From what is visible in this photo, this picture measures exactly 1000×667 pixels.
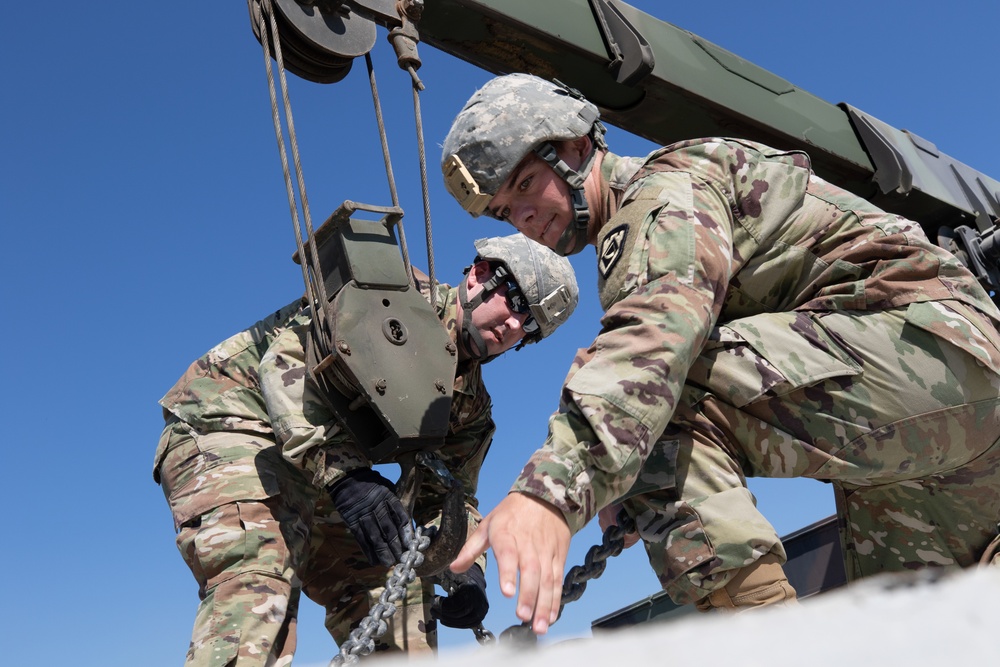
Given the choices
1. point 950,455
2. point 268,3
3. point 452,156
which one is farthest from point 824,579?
point 268,3

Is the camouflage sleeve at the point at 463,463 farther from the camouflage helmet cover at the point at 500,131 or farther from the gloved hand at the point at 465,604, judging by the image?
the camouflage helmet cover at the point at 500,131

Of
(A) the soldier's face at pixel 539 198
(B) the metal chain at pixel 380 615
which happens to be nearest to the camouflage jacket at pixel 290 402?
(B) the metal chain at pixel 380 615

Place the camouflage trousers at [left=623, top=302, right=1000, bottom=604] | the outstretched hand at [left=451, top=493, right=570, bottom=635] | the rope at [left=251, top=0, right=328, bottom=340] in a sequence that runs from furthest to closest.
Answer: the rope at [left=251, top=0, right=328, bottom=340] → the camouflage trousers at [left=623, top=302, right=1000, bottom=604] → the outstretched hand at [left=451, top=493, right=570, bottom=635]

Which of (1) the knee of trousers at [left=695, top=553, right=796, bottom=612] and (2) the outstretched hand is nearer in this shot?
(2) the outstretched hand

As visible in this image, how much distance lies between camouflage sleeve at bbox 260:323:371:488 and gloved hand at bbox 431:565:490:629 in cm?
66

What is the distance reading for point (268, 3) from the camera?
10.5ft

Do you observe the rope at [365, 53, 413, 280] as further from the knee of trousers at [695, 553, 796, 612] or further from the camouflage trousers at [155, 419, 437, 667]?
the knee of trousers at [695, 553, 796, 612]

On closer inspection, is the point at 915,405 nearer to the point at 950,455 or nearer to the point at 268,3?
the point at 950,455

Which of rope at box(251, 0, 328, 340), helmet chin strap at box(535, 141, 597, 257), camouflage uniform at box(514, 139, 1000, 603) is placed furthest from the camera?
rope at box(251, 0, 328, 340)

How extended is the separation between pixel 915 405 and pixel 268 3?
7.38 ft

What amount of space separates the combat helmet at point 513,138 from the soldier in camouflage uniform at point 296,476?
0.97 m

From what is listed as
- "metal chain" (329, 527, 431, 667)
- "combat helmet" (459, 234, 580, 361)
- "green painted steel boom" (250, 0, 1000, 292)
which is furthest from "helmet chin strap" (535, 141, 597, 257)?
"combat helmet" (459, 234, 580, 361)

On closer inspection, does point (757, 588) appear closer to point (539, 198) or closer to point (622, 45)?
point (539, 198)

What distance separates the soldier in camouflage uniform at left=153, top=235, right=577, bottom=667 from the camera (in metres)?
3.37
